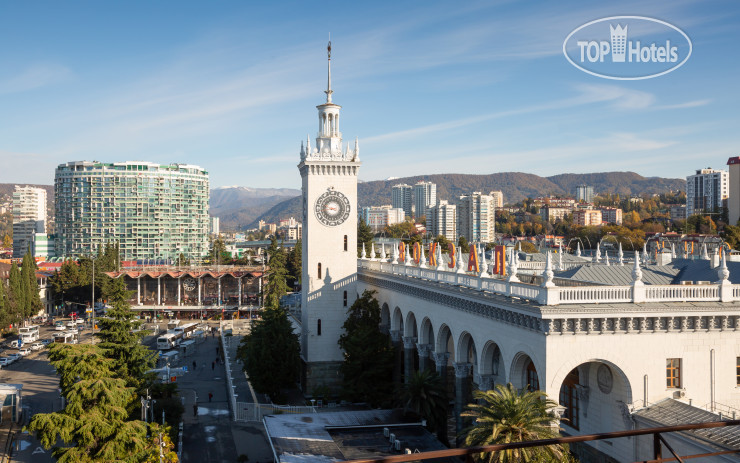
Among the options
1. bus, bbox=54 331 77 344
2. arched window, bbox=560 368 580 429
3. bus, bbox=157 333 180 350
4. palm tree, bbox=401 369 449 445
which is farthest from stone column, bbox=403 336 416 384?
bus, bbox=54 331 77 344

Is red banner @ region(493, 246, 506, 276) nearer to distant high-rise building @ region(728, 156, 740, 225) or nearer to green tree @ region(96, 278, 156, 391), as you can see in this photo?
green tree @ region(96, 278, 156, 391)

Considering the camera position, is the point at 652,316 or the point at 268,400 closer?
the point at 652,316

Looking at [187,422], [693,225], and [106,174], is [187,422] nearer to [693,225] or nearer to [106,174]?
[693,225]

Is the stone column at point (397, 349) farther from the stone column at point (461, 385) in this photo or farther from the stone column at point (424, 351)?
the stone column at point (461, 385)

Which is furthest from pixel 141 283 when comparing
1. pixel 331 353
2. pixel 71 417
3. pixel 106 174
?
pixel 71 417

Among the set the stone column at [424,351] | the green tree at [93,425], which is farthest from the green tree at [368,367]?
the green tree at [93,425]
